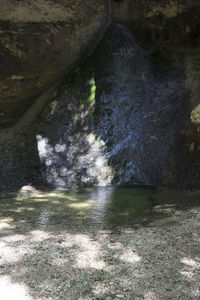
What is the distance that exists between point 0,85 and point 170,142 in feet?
15.9

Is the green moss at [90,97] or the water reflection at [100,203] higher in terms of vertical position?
the green moss at [90,97]

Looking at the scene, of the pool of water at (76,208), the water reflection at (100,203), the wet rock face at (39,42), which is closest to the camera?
the pool of water at (76,208)

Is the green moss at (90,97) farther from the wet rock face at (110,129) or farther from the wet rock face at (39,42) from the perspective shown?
the wet rock face at (39,42)

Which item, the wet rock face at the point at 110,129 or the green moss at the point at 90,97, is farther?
the green moss at the point at 90,97

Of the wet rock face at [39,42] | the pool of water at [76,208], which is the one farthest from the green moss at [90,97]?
the pool of water at [76,208]

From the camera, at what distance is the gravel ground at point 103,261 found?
8.45 ft

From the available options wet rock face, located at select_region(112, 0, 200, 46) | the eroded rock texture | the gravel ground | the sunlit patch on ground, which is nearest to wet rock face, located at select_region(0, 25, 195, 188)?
the eroded rock texture

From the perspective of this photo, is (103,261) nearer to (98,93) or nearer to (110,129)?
(110,129)

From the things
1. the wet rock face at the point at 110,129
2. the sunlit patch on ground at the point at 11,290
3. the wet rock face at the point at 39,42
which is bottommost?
the sunlit patch on ground at the point at 11,290

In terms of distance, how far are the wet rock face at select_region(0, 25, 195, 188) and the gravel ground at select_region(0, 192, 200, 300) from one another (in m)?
2.73

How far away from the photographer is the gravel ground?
8.45 feet

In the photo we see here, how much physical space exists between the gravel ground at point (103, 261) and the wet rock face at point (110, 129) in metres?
2.73

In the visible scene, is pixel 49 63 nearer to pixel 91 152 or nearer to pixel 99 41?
pixel 99 41

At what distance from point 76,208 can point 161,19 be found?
20.4ft
